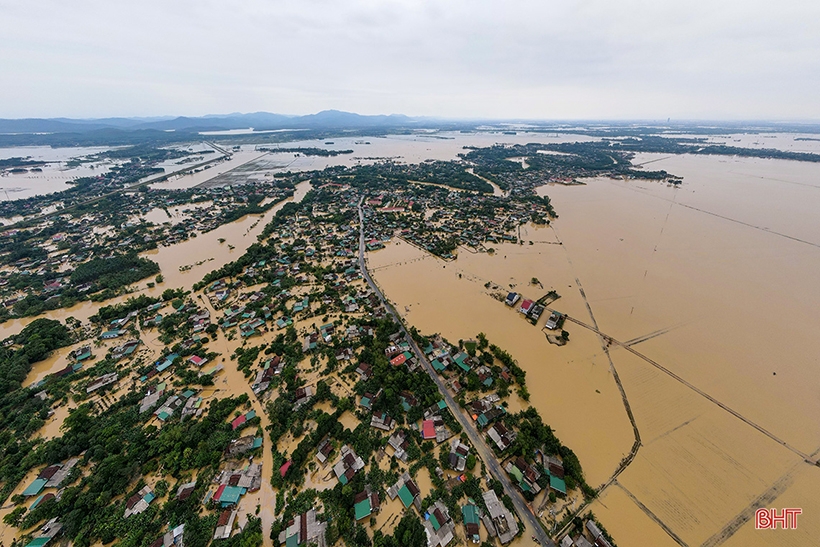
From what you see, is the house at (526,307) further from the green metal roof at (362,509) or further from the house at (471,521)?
the green metal roof at (362,509)

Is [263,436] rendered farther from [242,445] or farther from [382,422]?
[382,422]

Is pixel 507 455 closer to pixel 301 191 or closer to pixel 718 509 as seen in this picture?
pixel 718 509

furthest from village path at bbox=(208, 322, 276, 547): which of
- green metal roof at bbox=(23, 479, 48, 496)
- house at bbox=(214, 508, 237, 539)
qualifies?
green metal roof at bbox=(23, 479, 48, 496)

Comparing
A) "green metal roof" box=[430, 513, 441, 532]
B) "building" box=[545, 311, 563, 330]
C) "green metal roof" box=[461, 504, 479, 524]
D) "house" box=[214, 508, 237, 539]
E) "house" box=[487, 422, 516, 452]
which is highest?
"building" box=[545, 311, 563, 330]

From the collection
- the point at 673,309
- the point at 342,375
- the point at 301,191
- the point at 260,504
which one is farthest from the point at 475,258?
the point at 301,191

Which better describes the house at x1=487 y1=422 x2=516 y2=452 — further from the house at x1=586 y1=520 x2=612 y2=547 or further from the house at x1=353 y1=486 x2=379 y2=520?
the house at x1=353 y1=486 x2=379 y2=520

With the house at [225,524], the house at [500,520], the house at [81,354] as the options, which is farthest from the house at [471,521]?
the house at [81,354]
